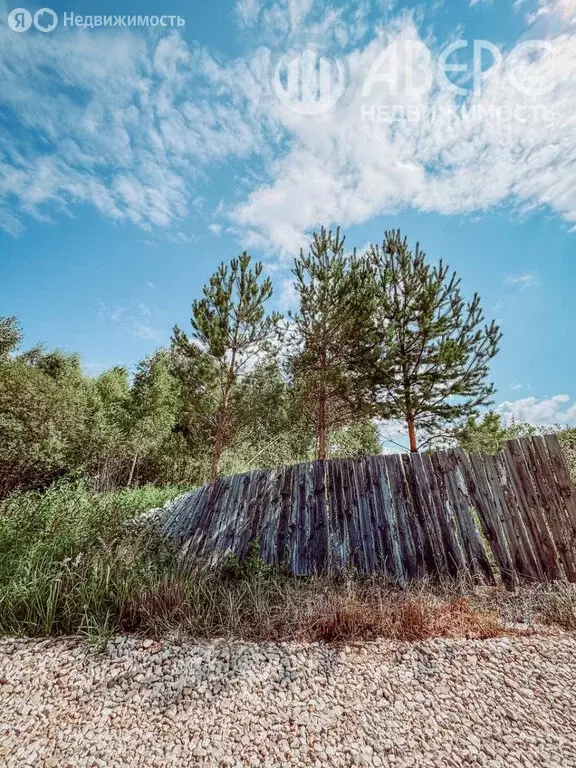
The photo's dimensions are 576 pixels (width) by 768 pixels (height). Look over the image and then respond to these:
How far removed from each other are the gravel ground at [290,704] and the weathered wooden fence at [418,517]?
1.04m

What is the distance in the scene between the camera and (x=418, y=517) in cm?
346

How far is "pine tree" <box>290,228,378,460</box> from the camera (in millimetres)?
9703

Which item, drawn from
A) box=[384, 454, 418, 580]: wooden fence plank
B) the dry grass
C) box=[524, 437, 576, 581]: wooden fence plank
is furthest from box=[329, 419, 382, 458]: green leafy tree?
the dry grass

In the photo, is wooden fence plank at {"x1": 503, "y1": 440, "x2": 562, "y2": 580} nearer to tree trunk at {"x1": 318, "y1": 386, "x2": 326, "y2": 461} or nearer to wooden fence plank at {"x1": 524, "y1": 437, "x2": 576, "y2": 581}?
wooden fence plank at {"x1": 524, "y1": 437, "x2": 576, "y2": 581}

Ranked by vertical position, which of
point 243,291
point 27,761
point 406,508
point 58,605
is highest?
point 243,291

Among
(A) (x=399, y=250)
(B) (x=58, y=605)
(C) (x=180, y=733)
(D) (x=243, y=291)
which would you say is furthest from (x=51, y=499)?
(A) (x=399, y=250)

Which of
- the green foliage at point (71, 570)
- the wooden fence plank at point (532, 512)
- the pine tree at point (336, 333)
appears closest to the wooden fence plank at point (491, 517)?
the wooden fence plank at point (532, 512)

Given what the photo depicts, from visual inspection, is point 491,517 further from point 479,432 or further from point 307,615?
point 479,432

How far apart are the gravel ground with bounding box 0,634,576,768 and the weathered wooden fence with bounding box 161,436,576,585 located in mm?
1037

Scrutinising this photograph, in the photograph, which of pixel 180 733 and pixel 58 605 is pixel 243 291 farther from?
pixel 180 733

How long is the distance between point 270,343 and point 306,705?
9.43 m

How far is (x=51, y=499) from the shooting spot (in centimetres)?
480

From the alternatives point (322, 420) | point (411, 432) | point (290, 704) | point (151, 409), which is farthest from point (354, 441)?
point (290, 704)

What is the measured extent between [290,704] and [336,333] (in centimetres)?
891
